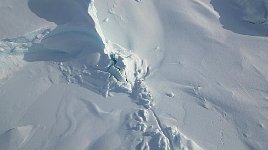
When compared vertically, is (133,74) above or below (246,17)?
below

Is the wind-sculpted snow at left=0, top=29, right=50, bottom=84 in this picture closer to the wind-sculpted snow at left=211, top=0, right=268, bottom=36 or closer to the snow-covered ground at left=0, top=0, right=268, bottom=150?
the snow-covered ground at left=0, top=0, right=268, bottom=150

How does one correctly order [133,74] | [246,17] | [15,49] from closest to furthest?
[133,74]
[15,49]
[246,17]

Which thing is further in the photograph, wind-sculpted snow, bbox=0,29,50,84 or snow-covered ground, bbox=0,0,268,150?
wind-sculpted snow, bbox=0,29,50,84

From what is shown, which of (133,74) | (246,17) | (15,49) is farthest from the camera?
(246,17)

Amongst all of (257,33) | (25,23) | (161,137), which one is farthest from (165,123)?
(25,23)

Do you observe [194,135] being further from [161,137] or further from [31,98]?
[31,98]

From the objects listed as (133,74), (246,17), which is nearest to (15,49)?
(133,74)

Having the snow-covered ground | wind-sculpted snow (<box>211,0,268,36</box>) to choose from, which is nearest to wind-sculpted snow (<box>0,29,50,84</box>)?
the snow-covered ground

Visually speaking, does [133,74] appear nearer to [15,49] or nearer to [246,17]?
[15,49]

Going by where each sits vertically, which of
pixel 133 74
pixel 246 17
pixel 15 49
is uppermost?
pixel 246 17
